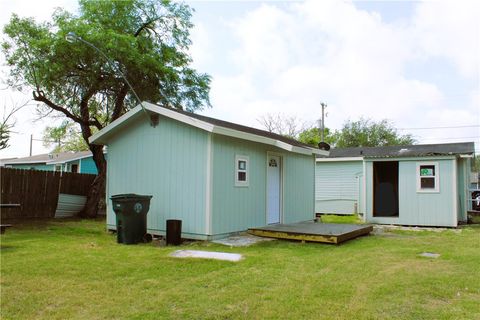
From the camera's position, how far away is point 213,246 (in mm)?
7508

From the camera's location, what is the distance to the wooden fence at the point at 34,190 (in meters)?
12.2

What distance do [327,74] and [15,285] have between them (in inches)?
713

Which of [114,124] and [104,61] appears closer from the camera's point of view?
[114,124]

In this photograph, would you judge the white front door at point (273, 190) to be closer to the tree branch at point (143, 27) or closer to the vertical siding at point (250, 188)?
the vertical siding at point (250, 188)

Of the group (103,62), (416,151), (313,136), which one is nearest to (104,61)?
(103,62)

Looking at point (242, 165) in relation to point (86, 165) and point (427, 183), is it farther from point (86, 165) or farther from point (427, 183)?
point (86, 165)

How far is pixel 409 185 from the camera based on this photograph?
38.4ft

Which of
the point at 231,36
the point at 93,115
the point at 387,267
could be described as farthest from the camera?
the point at 93,115

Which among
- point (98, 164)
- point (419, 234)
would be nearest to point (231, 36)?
point (98, 164)

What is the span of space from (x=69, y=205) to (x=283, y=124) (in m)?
25.6

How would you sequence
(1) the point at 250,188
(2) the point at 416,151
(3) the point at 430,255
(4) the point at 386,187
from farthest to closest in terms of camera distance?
(4) the point at 386,187 < (2) the point at 416,151 < (1) the point at 250,188 < (3) the point at 430,255

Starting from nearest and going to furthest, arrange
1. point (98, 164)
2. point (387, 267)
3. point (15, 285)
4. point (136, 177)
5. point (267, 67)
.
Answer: point (15, 285), point (387, 267), point (136, 177), point (98, 164), point (267, 67)

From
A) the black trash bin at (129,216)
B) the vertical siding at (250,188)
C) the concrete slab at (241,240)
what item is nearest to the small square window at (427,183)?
the vertical siding at (250,188)

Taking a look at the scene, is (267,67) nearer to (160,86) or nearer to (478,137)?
(160,86)
